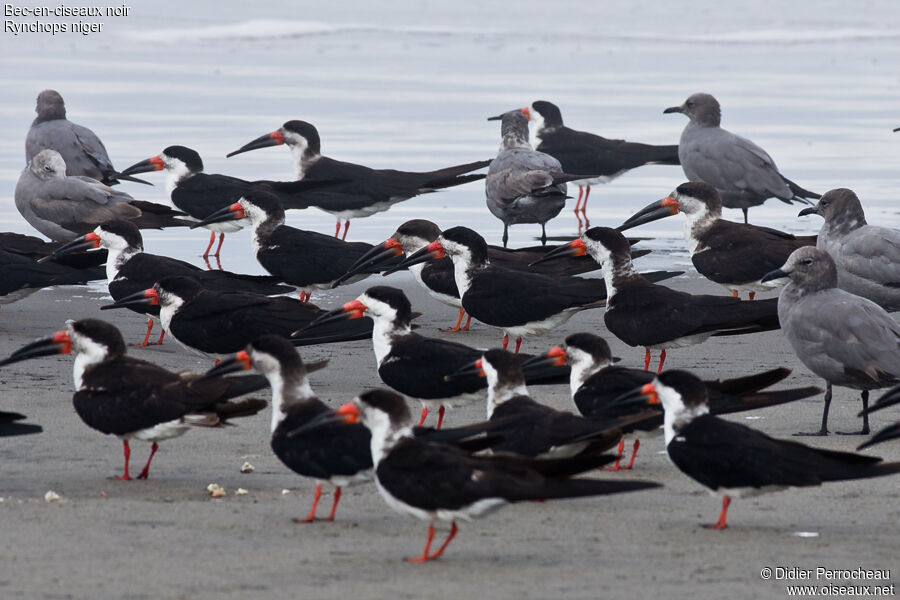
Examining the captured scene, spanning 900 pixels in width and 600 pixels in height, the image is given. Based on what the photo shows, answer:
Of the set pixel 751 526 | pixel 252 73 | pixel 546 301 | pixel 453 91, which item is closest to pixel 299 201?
pixel 546 301

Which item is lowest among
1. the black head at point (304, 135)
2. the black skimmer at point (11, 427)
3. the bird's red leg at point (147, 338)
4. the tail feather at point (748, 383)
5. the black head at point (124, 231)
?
Result: the bird's red leg at point (147, 338)

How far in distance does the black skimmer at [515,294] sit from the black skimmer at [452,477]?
398cm

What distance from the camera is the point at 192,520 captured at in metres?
6.45

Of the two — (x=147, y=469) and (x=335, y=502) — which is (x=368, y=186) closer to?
(x=147, y=469)

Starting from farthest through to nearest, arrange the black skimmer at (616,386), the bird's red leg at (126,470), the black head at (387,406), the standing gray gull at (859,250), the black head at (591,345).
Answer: the standing gray gull at (859,250) < the black head at (591,345) < the bird's red leg at (126,470) < the black skimmer at (616,386) < the black head at (387,406)

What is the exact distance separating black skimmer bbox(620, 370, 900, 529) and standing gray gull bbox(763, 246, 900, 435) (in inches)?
72.2

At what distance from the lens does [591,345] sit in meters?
7.79

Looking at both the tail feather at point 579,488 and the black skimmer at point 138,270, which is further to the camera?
the black skimmer at point 138,270

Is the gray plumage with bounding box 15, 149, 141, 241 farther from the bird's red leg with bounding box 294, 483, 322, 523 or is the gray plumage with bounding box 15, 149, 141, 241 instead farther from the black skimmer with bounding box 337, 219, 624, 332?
the bird's red leg with bounding box 294, 483, 322, 523

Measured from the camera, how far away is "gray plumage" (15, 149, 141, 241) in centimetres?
1362

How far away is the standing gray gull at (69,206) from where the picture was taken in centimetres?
1357

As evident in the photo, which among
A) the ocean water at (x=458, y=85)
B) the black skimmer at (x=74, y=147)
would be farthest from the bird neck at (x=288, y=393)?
the black skimmer at (x=74, y=147)

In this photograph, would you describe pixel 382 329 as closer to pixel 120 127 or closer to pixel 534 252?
pixel 534 252

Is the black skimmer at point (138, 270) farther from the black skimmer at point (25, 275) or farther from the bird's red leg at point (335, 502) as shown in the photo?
the bird's red leg at point (335, 502)
